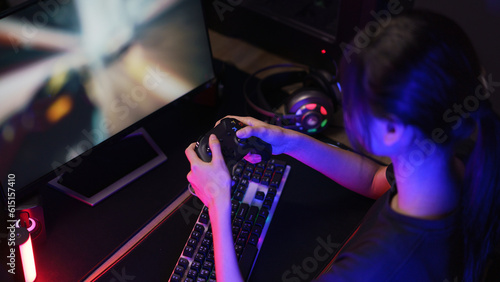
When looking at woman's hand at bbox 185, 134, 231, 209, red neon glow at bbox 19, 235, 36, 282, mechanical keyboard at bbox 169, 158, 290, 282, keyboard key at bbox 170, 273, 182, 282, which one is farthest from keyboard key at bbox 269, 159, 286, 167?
red neon glow at bbox 19, 235, 36, 282

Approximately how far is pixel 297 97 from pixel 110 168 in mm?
436

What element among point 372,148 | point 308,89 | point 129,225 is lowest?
point 129,225

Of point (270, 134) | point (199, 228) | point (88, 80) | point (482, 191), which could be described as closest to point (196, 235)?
point (199, 228)

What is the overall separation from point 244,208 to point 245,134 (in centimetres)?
16

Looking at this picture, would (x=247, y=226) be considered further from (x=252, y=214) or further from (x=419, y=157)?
(x=419, y=157)

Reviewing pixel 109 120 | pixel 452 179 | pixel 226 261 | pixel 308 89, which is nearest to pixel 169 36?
pixel 109 120

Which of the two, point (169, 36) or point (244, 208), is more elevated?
point (169, 36)

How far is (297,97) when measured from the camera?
112cm

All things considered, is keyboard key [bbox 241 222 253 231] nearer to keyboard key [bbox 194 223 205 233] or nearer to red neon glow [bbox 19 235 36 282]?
keyboard key [bbox 194 223 205 233]

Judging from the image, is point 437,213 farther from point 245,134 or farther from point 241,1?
point 241,1

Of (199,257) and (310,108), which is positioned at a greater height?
(310,108)

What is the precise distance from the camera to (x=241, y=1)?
1.25 meters

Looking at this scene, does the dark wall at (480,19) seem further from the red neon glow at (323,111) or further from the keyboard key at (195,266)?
the keyboard key at (195,266)

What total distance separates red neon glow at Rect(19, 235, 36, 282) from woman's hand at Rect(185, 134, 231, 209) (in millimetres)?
308
